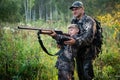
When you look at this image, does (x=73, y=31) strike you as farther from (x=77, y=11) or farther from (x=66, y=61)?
(x=66, y=61)

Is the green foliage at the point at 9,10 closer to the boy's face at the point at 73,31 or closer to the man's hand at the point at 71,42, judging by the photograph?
the boy's face at the point at 73,31

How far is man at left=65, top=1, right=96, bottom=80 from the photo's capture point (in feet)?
19.8

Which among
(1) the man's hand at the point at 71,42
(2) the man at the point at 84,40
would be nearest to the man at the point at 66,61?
(2) the man at the point at 84,40

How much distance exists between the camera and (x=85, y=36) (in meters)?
6.02

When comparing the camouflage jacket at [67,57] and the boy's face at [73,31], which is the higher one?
the boy's face at [73,31]

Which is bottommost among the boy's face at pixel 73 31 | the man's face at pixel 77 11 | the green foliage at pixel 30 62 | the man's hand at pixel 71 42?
the green foliage at pixel 30 62

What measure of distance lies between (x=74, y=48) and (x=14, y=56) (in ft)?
7.87

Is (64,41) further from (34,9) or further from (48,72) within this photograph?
(34,9)

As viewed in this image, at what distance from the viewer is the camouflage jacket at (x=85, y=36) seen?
600 cm

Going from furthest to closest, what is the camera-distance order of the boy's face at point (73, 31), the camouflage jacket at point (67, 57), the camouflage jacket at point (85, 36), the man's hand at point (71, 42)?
the camouflage jacket at point (67, 57), the boy's face at point (73, 31), the camouflage jacket at point (85, 36), the man's hand at point (71, 42)

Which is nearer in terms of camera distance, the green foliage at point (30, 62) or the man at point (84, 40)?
the man at point (84, 40)

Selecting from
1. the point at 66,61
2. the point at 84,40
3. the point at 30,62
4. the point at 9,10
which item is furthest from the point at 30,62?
the point at 9,10

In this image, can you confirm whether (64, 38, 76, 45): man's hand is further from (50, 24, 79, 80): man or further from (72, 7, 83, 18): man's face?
(72, 7, 83, 18): man's face

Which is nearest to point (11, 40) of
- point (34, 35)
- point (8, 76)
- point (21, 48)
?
point (21, 48)
